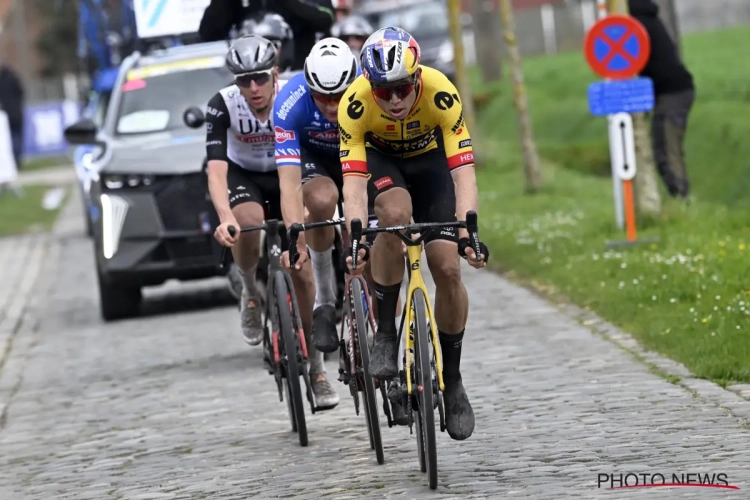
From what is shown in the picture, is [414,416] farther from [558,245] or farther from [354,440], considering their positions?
[558,245]

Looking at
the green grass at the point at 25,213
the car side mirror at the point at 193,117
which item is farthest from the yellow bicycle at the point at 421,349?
the green grass at the point at 25,213

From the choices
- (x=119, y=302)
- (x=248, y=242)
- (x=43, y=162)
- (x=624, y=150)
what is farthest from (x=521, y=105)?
(x=43, y=162)

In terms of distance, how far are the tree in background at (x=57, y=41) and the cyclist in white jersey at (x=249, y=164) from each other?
60217 millimetres

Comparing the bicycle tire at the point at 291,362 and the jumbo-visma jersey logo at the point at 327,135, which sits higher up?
the jumbo-visma jersey logo at the point at 327,135

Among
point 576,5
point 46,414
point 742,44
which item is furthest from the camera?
point 576,5

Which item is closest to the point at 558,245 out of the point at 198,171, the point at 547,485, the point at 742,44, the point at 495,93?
the point at 198,171

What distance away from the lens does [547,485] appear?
6.59 meters

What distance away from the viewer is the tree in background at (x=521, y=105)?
20766mm

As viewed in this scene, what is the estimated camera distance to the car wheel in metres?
14.5

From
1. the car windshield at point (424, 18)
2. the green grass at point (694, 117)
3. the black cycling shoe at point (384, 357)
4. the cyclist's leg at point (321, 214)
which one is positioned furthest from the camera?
the car windshield at point (424, 18)

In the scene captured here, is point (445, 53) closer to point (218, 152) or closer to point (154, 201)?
point (154, 201)

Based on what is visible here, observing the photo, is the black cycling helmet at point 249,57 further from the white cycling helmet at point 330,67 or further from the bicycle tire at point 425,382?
the bicycle tire at point 425,382

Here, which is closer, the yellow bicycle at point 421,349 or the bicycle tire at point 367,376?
the yellow bicycle at point 421,349

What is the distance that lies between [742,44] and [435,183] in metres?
27.8
